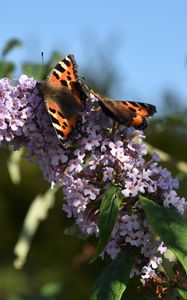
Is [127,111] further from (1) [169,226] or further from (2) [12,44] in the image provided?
(2) [12,44]

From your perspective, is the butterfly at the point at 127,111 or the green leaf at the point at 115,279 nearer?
the green leaf at the point at 115,279

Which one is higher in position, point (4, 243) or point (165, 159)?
point (165, 159)

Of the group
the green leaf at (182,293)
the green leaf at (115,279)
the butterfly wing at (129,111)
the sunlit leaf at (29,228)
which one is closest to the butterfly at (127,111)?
the butterfly wing at (129,111)

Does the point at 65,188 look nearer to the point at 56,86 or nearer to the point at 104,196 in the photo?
the point at 104,196

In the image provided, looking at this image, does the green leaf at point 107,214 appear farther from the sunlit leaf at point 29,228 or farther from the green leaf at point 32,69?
the sunlit leaf at point 29,228

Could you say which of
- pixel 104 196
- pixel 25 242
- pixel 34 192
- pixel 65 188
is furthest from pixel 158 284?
pixel 34 192
